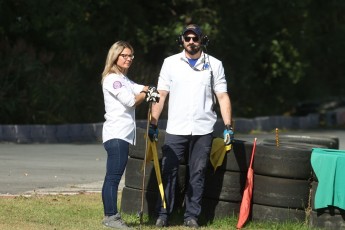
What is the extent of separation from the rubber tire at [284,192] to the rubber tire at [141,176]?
76 cm

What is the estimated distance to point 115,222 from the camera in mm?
9617

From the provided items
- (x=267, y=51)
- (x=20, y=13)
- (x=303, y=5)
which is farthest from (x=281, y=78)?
(x=20, y=13)

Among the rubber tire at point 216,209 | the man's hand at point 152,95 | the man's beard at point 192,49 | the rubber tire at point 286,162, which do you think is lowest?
the rubber tire at point 216,209

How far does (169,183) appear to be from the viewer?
996cm

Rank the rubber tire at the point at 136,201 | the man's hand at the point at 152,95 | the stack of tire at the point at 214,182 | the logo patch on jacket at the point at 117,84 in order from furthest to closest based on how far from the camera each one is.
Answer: the rubber tire at the point at 136,201 → the stack of tire at the point at 214,182 → the logo patch on jacket at the point at 117,84 → the man's hand at the point at 152,95

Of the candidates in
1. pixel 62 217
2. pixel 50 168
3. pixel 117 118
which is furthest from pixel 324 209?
pixel 50 168

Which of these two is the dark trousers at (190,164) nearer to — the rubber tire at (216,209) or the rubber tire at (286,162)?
the rubber tire at (216,209)

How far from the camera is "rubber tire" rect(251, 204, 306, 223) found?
996cm

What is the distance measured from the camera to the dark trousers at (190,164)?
389 inches

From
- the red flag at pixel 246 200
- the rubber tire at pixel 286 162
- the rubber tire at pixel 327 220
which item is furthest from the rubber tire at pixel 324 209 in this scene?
the red flag at pixel 246 200

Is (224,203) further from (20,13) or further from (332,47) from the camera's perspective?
(332,47)

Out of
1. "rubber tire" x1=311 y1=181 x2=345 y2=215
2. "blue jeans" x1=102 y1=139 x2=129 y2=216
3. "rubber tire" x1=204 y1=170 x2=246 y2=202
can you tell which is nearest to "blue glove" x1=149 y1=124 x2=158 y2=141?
"blue jeans" x1=102 y1=139 x2=129 y2=216

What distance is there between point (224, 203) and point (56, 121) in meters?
14.8

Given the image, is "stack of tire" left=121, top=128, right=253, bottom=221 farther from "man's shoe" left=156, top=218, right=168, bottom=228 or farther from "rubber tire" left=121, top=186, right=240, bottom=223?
"man's shoe" left=156, top=218, right=168, bottom=228
